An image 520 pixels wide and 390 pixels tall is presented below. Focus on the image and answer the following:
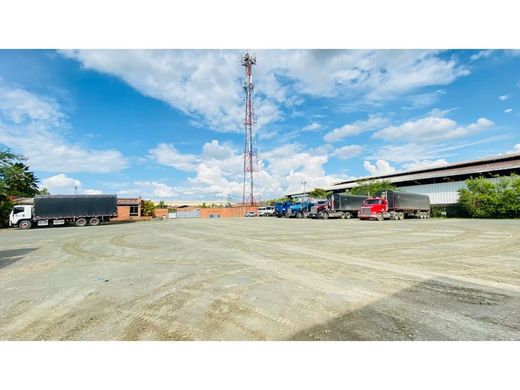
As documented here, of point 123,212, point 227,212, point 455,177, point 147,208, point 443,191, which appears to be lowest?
point 227,212

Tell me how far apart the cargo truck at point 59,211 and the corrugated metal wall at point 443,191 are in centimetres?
4690

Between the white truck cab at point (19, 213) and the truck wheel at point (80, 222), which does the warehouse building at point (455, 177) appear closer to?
the truck wheel at point (80, 222)

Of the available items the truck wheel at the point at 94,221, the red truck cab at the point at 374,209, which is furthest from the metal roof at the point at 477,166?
the truck wheel at the point at 94,221

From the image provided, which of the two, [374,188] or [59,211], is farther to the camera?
[374,188]

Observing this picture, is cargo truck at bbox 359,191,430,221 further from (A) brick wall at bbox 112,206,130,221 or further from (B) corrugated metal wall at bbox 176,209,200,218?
(B) corrugated metal wall at bbox 176,209,200,218

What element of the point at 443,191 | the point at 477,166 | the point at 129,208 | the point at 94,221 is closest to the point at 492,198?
the point at 443,191

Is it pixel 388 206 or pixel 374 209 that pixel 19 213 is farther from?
pixel 388 206

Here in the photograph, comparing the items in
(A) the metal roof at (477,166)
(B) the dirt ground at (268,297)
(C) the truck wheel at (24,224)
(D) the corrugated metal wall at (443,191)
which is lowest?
(B) the dirt ground at (268,297)

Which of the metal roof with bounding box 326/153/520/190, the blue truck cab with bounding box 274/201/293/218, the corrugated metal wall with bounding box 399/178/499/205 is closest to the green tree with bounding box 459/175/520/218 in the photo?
the corrugated metal wall with bounding box 399/178/499/205

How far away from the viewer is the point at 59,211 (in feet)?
92.2

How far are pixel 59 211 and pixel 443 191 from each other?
2012 inches

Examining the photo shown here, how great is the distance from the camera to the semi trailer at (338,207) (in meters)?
33.2

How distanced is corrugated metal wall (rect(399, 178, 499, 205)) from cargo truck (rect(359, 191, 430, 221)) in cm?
964

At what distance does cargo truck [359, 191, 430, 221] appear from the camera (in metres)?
27.4
